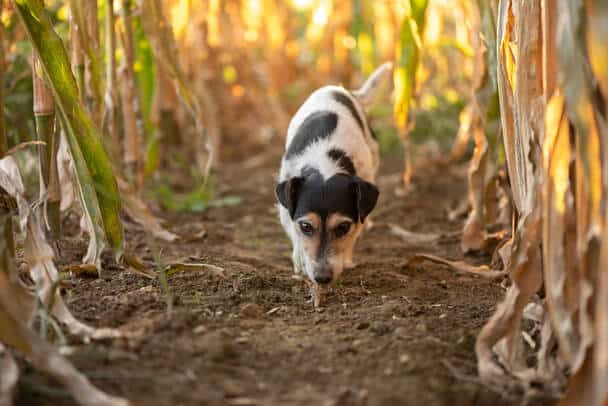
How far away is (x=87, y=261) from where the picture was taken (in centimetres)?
370

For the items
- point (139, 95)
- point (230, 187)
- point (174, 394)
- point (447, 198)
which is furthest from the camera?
point (230, 187)

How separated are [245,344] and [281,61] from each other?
272 inches

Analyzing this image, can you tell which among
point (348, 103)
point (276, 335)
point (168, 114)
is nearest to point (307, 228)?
point (276, 335)

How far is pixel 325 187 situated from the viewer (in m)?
3.99

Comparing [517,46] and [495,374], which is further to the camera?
[517,46]

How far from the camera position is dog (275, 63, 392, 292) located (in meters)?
3.95

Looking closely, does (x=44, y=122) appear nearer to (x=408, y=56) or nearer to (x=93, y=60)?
(x=93, y=60)

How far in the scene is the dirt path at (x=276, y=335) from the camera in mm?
2562

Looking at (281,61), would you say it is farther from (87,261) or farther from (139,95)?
(87,261)

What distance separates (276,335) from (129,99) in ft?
8.10

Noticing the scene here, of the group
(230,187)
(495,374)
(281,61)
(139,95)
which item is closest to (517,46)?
(495,374)

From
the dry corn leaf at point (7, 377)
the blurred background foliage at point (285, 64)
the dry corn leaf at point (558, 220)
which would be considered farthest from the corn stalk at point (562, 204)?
the blurred background foliage at point (285, 64)

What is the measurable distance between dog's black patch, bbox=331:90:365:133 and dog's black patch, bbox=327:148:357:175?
25.3 inches

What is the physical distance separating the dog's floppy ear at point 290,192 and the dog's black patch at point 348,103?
3.85ft
